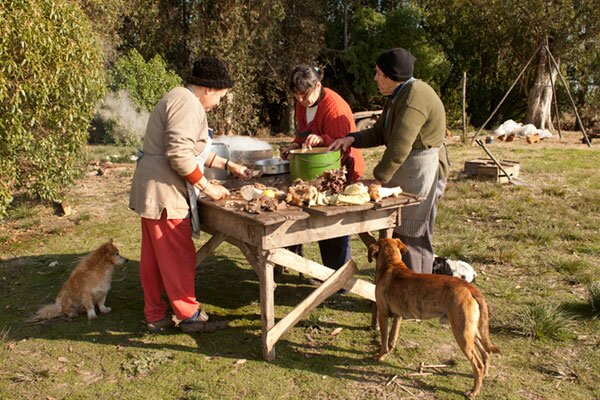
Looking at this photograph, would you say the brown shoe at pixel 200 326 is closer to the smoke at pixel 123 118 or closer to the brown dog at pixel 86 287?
the brown dog at pixel 86 287

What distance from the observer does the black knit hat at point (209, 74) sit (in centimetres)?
427

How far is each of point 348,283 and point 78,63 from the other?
5084 mm

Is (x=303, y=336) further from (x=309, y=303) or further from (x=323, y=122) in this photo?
(x=323, y=122)

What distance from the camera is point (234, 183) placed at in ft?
16.0

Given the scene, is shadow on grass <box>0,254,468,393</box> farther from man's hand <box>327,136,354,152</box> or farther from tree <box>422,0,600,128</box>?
tree <box>422,0,600,128</box>

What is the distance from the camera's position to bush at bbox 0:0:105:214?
6328 mm

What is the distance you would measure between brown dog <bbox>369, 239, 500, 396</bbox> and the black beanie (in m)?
1.30

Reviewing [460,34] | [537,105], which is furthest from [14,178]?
[460,34]

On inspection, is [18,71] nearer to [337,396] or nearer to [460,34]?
[337,396]

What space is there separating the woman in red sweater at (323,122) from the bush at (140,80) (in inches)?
442

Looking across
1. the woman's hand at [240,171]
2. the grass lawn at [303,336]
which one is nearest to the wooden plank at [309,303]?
the grass lawn at [303,336]

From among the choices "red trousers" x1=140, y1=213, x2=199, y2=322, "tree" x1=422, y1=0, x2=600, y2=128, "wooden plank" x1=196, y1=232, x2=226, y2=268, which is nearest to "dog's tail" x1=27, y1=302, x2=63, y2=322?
"red trousers" x1=140, y1=213, x2=199, y2=322

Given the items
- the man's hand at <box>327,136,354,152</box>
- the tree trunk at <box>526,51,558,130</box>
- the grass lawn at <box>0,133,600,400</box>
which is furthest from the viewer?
the tree trunk at <box>526,51,558,130</box>

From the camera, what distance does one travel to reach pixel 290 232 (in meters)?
3.97
